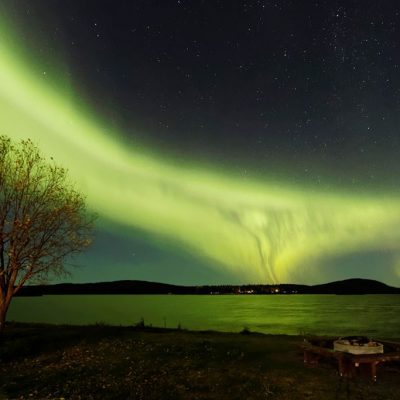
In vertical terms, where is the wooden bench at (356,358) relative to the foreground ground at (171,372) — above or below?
above

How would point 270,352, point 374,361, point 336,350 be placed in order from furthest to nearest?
point 270,352 → point 336,350 → point 374,361

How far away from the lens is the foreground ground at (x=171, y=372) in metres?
13.4

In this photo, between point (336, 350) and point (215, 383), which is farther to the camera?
point (336, 350)

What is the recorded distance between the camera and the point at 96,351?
20859mm

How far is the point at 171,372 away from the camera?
16266 mm

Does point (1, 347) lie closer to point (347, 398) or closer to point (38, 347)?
point (38, 347)

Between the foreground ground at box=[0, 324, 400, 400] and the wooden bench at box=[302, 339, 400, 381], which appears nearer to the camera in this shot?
the foreground ground at box=[0, 324, 400, 400]

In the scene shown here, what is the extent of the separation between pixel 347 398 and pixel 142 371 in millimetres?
7846

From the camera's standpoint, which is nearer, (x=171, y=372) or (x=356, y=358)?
(x=356, y=358)

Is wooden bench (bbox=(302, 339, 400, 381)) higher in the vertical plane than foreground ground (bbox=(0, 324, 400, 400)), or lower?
higher

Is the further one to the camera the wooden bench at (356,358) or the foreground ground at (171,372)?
the wooden bench at (356,358)

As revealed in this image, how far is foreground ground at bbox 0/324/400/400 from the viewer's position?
1339cm

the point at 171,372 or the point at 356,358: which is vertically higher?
the point at 356,358

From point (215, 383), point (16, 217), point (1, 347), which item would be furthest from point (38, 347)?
point (215, 383)
